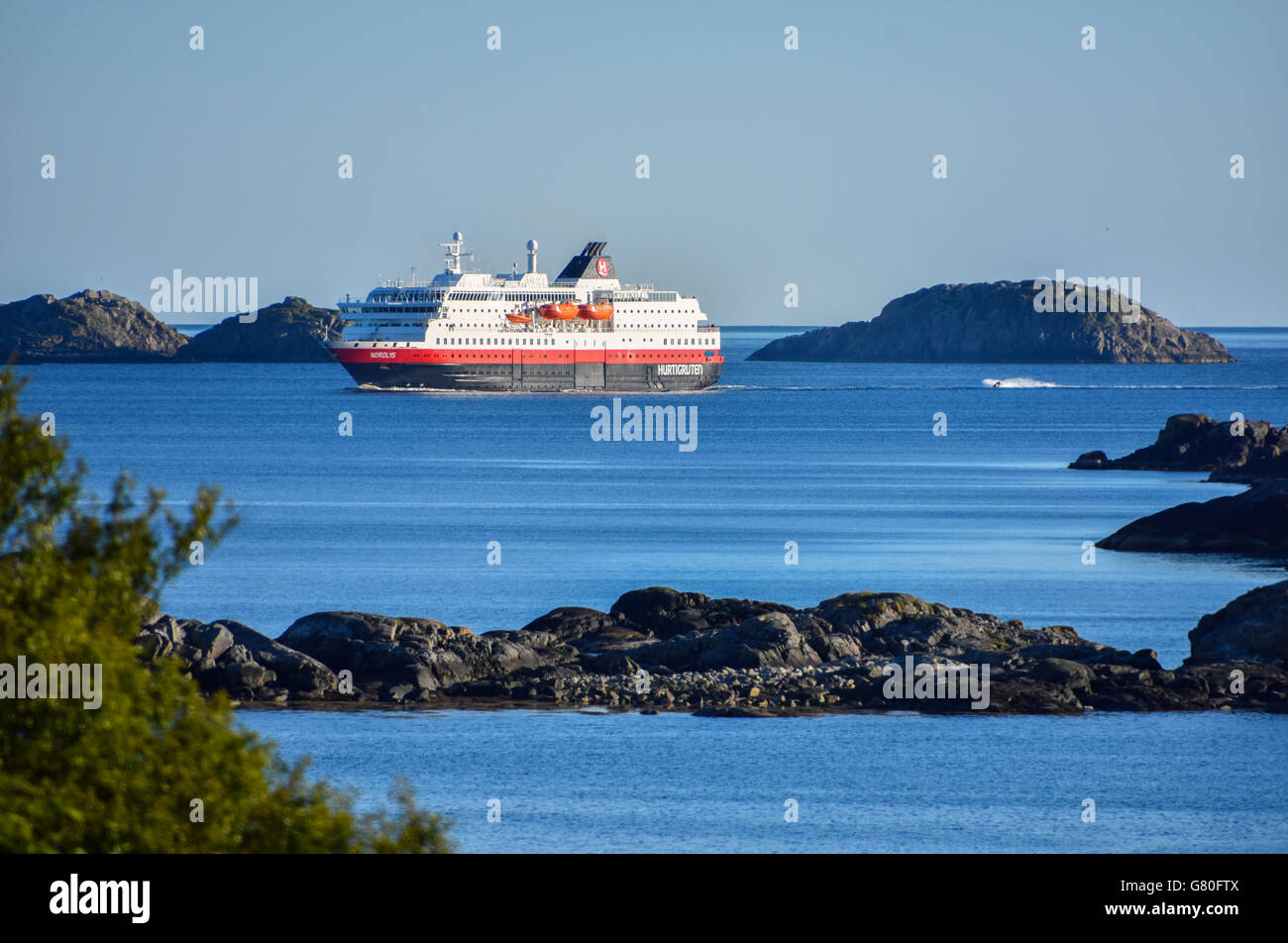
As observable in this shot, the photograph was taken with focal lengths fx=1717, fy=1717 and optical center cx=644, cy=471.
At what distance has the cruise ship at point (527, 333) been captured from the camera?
102 metres

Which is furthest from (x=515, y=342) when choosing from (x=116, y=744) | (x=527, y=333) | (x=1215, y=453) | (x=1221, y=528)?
(x=116, y=744)

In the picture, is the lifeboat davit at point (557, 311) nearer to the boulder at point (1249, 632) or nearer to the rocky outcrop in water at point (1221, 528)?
the rocky outcrop in water at point (1221, 528)

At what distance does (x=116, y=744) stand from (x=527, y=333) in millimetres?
98306

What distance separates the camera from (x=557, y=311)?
104 meters

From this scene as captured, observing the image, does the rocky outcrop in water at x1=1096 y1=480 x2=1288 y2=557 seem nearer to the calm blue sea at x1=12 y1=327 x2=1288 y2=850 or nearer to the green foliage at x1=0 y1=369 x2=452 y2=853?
the calm blue sea at x1=12 y1=327 x2=1288 y2=850

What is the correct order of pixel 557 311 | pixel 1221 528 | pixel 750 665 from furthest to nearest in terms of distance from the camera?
pixel 557 311 → pixel 1221 528 → pixel 750 665

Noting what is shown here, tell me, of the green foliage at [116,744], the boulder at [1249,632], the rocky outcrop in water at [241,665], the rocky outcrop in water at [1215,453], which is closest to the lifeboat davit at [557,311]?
the rocky outcrop in water at [1215,453]

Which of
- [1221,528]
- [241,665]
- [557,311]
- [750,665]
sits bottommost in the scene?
[750,665]

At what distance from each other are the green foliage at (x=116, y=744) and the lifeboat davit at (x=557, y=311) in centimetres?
9554

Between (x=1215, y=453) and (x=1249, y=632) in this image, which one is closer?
(x=1249, y=632)

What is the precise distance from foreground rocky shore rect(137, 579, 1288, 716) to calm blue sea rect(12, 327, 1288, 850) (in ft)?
2.33

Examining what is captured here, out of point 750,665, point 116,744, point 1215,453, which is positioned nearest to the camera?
point 116,744

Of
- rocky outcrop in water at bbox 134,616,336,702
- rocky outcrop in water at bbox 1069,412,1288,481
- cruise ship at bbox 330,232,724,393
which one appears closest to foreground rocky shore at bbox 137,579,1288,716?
rocky outcrop in water at bbox 134,616,336,702

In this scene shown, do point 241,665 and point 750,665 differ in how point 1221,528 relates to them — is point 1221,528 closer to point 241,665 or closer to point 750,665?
point 750,665
